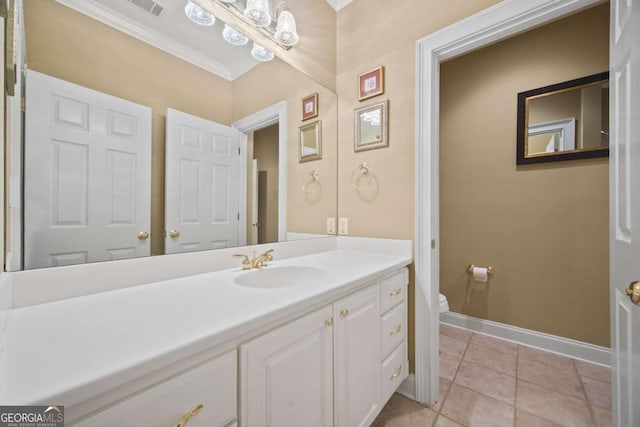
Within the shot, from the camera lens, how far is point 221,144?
1.19 metres

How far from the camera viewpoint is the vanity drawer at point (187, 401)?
1.42 feet

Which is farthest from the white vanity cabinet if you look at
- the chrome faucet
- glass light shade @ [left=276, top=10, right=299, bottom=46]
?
glass light shade @ [left=276, top=10, right=299, bottom=46]

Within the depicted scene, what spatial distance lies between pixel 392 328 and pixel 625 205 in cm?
98

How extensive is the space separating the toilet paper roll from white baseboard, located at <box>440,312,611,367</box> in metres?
0.37

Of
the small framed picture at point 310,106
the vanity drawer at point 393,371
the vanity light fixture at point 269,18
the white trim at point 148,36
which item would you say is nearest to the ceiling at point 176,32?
the white trim at point 148,36

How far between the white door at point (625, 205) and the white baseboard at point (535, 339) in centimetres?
115

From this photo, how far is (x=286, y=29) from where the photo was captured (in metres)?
1.40

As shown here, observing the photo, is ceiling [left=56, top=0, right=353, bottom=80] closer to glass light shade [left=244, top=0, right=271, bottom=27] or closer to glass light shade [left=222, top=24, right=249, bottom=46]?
glass light shade [left=222, top=24, right=249, bottom=46]

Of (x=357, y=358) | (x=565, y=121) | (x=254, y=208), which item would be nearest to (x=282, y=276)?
(x=254, y=208)

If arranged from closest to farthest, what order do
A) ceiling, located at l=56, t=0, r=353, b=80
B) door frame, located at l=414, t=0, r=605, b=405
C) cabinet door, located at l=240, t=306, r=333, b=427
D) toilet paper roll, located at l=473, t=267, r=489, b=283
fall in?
cabinet door, located at l=240, t=306, r=333, b=427
ceiling, located at l=56, t=0, r=353, b=80
door frame, located at l=414, t=0, r=605, b=405
toilet paper roll, located at l=473, t=267, r=489, b=283

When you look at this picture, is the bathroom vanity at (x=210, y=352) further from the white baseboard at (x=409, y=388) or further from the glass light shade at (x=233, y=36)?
the glass light shade at (x=233, y=36)

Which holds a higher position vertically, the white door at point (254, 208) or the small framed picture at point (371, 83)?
the small framed picture at point (371, 83)

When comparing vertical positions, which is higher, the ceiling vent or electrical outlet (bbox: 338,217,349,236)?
the ceiling vent

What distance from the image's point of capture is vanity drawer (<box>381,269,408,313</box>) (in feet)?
3.91
